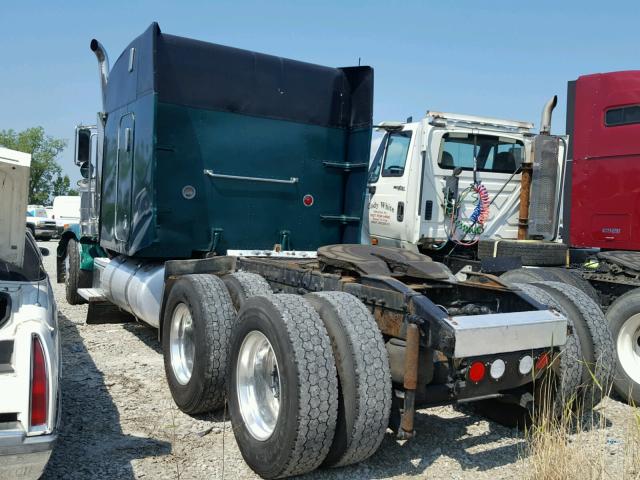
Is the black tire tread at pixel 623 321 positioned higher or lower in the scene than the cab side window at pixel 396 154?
lower

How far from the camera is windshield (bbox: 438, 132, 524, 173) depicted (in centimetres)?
760

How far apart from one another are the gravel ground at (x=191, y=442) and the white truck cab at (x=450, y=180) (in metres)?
3.05

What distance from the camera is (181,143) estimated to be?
6023 millimetres

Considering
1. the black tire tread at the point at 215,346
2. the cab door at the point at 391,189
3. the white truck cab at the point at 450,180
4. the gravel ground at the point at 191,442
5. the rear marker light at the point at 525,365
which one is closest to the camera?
the rear marker light at the point at 525,365

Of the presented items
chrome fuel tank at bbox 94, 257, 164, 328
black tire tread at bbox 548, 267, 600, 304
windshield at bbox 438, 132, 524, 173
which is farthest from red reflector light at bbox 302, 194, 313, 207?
black tire tread at bbox 548, 267, 600, 304

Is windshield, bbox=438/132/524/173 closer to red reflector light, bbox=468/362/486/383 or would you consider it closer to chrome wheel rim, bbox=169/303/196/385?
chrome wheel rim, bbox=169/303/196/385

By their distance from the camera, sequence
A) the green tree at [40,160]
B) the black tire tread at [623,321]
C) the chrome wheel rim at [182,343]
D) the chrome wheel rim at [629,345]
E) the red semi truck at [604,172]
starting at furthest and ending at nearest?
1. the green tree at [40,160]
2. the red semi truck at [604,172]
3. the chrome wheel rim at [629,345]
4. the black tire tread at [623,321]
5. the chrome wheel rim at [182,343]

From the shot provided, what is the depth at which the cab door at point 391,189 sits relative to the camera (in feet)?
24.9

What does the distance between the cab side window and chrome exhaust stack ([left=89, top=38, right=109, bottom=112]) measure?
3630 mm

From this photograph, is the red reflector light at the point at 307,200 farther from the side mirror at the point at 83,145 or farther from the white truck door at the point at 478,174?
the side mirror at the point at 83,145

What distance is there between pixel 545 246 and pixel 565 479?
3935mm

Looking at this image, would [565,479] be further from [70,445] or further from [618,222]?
[618,222]

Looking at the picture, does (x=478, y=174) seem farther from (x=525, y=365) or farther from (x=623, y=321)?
(x=525, y=365)

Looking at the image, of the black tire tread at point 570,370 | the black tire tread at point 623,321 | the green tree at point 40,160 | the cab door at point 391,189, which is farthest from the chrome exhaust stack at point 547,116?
the green tree at point 40,160
